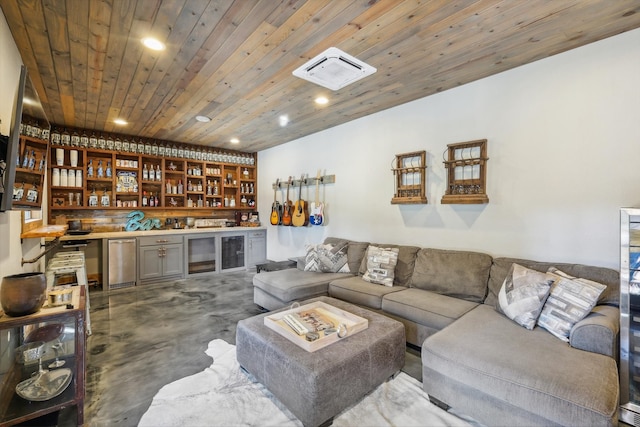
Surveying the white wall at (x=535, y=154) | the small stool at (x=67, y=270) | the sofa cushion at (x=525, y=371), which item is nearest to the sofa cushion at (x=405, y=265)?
the white wall at (x=535, y=154)

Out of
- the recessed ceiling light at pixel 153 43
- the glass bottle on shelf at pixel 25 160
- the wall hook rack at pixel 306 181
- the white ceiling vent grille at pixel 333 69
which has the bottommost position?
the glass bottle on shelf at pixel 25 160

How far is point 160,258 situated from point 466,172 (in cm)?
476

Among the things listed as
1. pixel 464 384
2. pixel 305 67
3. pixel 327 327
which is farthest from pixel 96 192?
pixel 464 384

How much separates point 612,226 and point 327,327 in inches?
90.5

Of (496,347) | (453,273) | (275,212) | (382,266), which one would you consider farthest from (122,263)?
(496,347)

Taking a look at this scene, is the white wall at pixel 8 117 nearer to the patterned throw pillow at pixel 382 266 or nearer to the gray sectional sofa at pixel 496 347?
the gray sectional sofa at pixel 496 347

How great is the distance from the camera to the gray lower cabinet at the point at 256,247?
587cm

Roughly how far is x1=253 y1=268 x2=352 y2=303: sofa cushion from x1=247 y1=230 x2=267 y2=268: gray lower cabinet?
2.39 meters

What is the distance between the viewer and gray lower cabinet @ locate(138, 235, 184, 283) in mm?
4645

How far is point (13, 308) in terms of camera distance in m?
1.53

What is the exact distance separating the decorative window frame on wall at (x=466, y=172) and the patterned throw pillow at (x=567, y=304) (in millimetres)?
1018

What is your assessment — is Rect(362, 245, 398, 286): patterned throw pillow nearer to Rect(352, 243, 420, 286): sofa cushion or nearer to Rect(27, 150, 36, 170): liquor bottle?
Rect(352, 243, 420, 286): sofa cushion

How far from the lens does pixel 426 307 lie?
2.43m

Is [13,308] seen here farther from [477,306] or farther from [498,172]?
[498,172]
